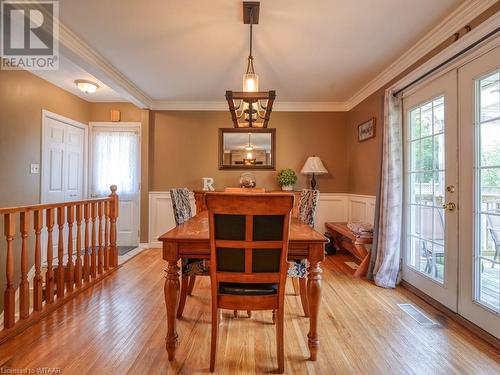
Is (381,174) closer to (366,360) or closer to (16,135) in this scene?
(366,360)

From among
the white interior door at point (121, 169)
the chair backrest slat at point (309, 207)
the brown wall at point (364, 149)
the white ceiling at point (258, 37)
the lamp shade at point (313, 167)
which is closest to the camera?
the white ceiling at point (258, 37)

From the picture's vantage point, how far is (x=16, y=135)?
3.28 metres

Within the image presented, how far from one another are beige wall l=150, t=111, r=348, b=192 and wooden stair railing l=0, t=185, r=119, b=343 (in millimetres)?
1340

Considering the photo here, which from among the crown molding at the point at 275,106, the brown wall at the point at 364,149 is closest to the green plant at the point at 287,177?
the brown wall at the point at 364,149

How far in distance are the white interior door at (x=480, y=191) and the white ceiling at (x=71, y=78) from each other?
12.5ft

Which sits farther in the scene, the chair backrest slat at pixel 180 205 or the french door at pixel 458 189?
the chair backrest slat at pixel 180 205

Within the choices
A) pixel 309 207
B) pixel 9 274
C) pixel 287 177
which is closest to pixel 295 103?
pixel 287 177

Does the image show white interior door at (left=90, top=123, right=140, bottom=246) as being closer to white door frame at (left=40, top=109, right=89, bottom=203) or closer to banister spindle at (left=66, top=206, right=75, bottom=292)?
white door frame at (left=40, top=109, right=89, bottom=203)

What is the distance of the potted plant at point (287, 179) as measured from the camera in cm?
427

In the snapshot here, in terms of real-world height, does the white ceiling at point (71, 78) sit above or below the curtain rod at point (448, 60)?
above

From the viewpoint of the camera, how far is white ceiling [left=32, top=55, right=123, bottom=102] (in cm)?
328

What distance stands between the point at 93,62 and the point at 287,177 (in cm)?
291

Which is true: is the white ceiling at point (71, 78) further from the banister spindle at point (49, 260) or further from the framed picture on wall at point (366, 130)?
the framed picture on wall at point (366, 130)

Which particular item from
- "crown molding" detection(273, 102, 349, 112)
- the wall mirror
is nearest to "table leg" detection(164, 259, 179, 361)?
the wall mirror
